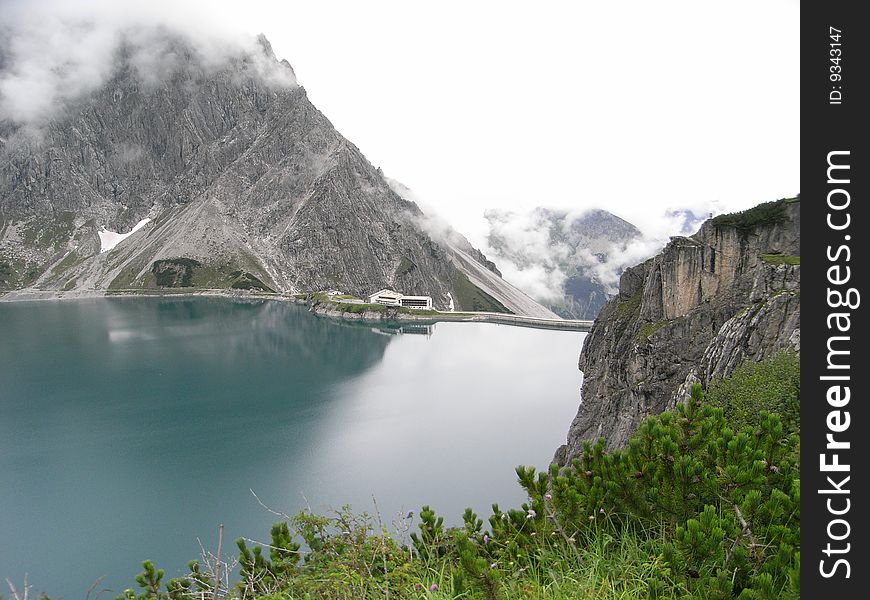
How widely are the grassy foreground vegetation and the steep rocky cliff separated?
14899 mm

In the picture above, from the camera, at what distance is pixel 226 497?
84.2 ft

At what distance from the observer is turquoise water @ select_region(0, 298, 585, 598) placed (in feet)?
73.6

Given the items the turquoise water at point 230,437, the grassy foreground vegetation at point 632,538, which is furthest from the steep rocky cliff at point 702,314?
the grassy foreground vegetation at point 632,538

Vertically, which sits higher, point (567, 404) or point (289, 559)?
point (289, 559)

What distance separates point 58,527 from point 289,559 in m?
22.6
